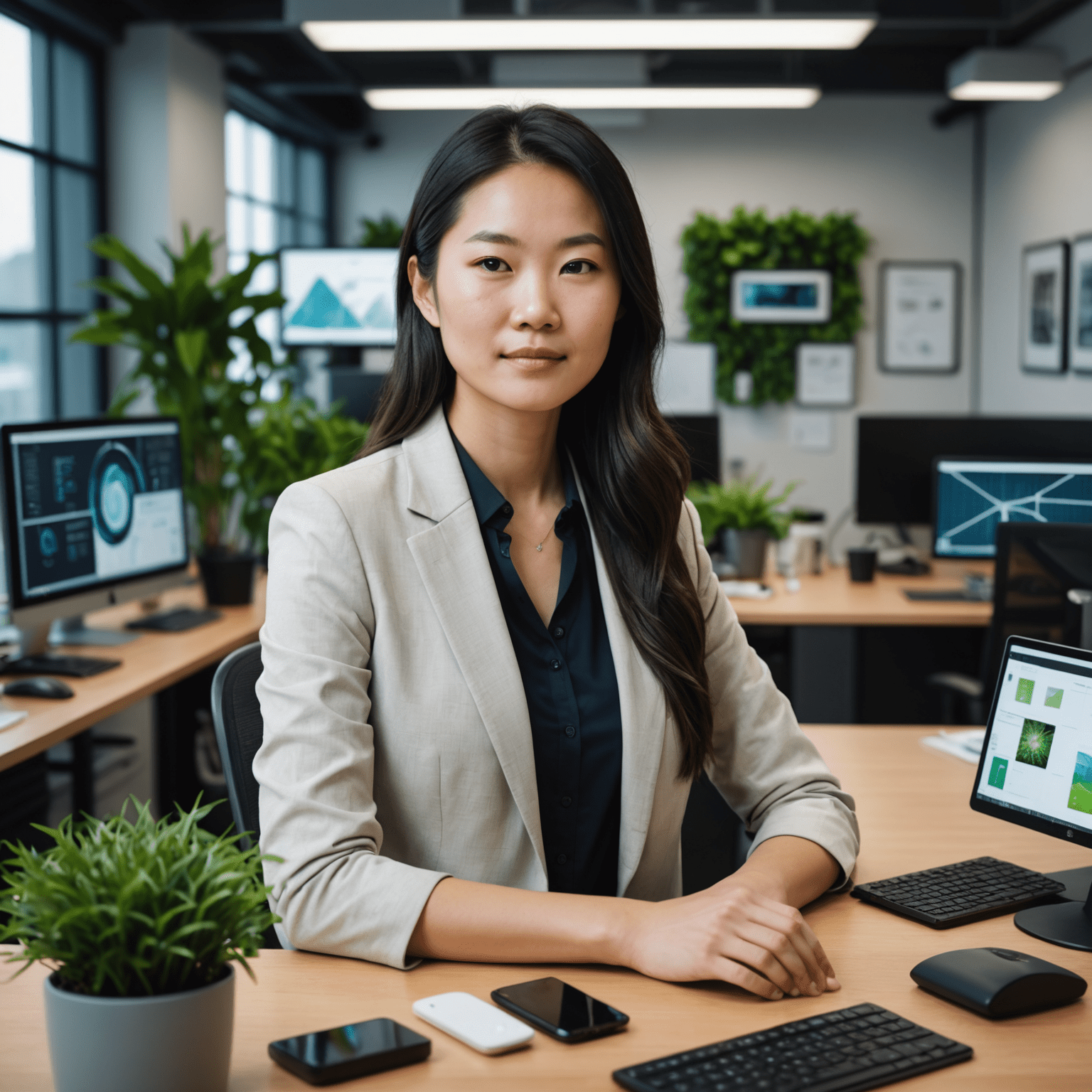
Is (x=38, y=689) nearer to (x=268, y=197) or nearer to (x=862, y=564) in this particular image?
(x=862, y=564)

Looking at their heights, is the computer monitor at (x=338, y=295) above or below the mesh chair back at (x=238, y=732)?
above

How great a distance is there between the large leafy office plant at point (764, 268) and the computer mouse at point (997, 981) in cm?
584

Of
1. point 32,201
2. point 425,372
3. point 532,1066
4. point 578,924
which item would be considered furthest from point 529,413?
point 32,201

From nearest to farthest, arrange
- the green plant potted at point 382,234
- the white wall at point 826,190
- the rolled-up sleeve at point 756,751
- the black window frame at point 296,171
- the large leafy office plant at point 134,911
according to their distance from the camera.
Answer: the large leafy office plant at point 134,911, the rolled-up sleeve at point 756,751, the black window frame at point 296,171, the green plant potted at point 382,234, the white wall at point 826,190

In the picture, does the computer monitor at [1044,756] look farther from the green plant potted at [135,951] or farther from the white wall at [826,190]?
the white wall at [826,190]

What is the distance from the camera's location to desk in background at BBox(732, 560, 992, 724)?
355 centimetres

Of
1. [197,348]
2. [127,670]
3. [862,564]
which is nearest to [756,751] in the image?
[127,670]

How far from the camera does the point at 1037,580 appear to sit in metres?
2.47

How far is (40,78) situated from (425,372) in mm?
3504

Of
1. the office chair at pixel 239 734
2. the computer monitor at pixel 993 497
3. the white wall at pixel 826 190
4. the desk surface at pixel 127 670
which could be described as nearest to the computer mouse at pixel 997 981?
the office chair at pixel 239 734

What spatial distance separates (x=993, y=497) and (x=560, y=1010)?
10.4 ft

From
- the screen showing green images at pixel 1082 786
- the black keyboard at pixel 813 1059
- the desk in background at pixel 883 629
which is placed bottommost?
the desk in background at pixel 883 629

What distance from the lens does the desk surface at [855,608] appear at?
354 cm

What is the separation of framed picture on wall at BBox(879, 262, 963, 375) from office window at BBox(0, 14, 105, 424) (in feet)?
14.1
